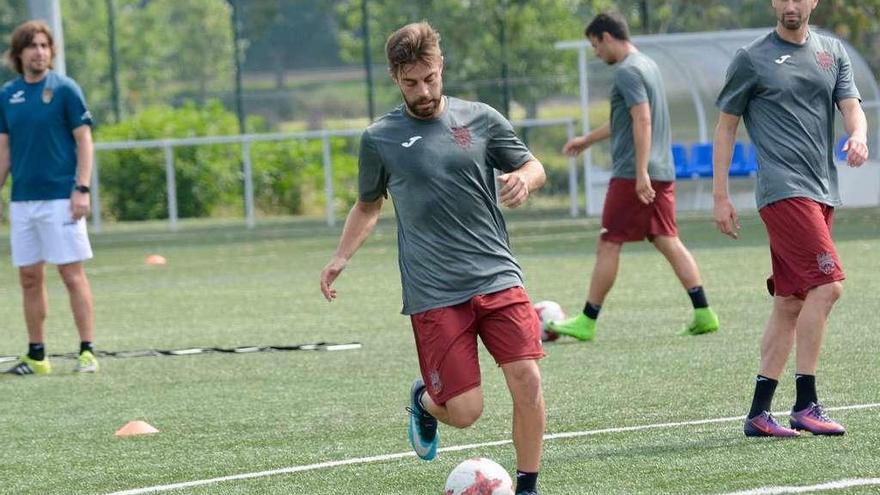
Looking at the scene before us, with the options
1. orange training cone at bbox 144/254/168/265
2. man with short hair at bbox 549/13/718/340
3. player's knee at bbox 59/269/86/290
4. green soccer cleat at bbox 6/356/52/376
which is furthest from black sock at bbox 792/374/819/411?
orange training cone at bbox 144/254/168/265

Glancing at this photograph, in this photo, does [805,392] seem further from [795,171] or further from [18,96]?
[18,96]

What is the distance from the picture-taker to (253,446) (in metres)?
7.73

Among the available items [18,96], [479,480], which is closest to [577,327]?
[18,96]

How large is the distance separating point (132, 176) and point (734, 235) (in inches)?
986

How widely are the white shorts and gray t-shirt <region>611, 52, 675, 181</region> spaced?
3.37 m

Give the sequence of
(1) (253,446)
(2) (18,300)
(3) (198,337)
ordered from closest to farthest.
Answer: (1) (253,446) → (3) (198,337) → (2) (18,300)

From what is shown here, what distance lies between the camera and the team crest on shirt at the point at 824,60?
287 inches

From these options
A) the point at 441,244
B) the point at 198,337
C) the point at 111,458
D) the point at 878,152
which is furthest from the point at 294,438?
the point at 878,152

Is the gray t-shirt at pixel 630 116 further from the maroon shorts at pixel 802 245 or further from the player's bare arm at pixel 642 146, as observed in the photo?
the maroon shorts at pixel 802 245

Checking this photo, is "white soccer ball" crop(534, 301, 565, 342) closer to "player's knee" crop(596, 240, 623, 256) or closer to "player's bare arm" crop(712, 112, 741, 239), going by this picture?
"player's knee" crop(596, 240, 623, 256)

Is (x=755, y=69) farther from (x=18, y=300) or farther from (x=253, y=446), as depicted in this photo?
(x=18, y=300)

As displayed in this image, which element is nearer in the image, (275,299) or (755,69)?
(755,69)

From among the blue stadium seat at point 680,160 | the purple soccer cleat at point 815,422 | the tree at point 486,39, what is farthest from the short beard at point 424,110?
the tree at point 486,39

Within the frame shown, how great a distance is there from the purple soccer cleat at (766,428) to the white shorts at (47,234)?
474 cm
